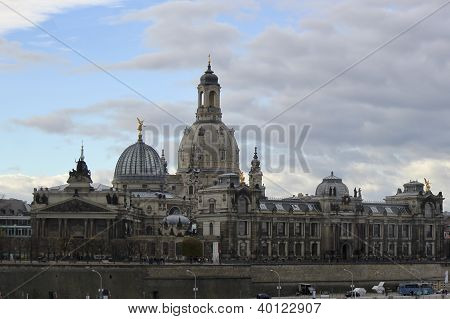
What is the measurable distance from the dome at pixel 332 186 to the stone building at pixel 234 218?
191mm

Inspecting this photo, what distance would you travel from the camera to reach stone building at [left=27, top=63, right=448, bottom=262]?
163375mm

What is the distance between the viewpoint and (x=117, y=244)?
15875 cm

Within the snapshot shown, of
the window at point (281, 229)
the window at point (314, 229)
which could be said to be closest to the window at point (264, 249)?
the window at point (281, 229)

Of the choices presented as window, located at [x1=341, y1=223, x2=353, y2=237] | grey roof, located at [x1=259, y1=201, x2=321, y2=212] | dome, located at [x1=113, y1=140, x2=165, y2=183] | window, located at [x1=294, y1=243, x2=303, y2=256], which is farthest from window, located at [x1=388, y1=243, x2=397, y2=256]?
dome, located at [x1=113, y1=140, x2=165, y2=183]

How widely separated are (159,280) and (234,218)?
108ft

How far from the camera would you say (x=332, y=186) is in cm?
17675

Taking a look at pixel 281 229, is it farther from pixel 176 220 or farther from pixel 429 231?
pixel 429 231

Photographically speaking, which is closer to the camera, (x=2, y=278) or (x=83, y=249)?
(x=2, y=278)

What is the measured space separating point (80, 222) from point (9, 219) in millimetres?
33403

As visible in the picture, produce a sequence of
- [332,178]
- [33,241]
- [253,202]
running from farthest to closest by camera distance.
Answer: [332,178] → [253,202] → [33,241]

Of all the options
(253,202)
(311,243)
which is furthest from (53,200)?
(311,243)

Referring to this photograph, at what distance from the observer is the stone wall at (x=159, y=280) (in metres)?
128

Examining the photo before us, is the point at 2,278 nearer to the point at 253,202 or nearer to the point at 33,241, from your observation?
the point at 33,241

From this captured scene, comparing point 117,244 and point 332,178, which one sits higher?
point 332,178
